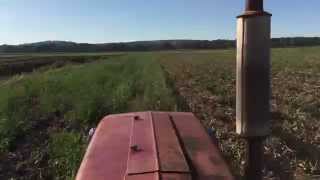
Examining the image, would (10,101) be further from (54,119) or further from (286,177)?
(286,177)

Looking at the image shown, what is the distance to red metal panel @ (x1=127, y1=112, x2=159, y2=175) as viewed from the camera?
293 cm

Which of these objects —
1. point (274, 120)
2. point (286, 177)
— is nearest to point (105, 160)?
point (286, 177)

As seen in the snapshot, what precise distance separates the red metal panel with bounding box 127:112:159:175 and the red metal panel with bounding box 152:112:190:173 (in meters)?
0.03

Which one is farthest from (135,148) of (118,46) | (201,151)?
(118,46)

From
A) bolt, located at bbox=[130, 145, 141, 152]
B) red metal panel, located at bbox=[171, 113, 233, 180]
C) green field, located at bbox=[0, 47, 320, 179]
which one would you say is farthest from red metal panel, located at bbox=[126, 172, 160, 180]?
green field, located at bbox=[0, 47, 320, 179]

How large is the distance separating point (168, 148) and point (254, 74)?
0.72 metres

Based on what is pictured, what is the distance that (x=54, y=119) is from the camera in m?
13.1

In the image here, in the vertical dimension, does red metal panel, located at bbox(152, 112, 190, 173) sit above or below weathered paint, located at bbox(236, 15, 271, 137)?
below

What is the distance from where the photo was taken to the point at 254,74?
286 centimetres

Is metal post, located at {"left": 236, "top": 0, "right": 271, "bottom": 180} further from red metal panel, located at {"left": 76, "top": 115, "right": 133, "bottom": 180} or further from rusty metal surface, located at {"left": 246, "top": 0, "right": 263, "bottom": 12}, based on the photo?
red metal panel, located at {"left": 76, "top": 115, "right": 133, "bottom": 180}

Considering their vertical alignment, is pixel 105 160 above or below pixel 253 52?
below

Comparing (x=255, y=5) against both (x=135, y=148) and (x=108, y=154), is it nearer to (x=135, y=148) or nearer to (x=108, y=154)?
(x=135, y=148)

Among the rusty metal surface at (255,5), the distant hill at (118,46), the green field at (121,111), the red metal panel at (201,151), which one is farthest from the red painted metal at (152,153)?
the distant hill at (118,46)

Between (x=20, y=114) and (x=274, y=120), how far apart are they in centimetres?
580
